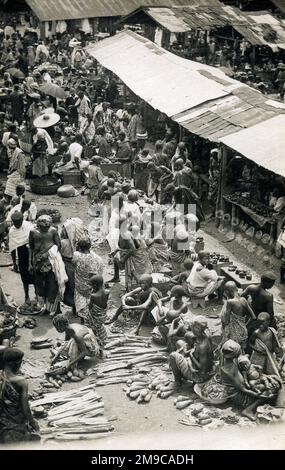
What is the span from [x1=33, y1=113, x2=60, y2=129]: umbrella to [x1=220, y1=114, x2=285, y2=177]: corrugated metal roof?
18.3ft

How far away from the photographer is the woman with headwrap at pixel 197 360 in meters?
10.1

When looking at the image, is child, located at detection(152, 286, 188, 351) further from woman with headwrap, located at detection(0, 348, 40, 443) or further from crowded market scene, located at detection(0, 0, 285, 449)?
woman with headwrap, located at detection(0, 348, 40, 443)

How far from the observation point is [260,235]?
51.9 ft

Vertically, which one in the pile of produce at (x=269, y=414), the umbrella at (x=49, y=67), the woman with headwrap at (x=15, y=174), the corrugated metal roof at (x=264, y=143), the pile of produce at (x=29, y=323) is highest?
the corrugated metal roof at (x=264, y=143)

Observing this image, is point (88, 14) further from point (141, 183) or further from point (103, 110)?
point (141, 183)

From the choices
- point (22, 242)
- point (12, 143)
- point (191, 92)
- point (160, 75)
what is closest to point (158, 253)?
point (22, 242)

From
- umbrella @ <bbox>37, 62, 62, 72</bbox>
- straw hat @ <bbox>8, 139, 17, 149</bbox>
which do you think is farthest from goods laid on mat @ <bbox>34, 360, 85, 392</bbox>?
umbrella @ <bbox>37, 62, 62, 72</bbox>

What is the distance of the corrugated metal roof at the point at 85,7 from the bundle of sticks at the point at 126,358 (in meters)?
24.9

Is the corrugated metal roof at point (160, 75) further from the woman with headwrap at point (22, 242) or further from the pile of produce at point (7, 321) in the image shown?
the pile of produce at point (7, 321)

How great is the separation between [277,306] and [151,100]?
9330 millimetres

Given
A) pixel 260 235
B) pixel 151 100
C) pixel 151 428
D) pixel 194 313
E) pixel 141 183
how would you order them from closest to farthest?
1. pixel 151 428
2. pixel 194 313
3. pixel 260 235
4. pixel 141 183
5. pixel 151 100

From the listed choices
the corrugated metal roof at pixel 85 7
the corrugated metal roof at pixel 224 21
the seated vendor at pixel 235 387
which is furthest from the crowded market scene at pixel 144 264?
the corrugated metal roof at pixel 85 7

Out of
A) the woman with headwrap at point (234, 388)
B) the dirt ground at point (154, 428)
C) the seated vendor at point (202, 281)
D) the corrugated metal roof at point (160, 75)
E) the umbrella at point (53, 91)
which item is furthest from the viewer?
the umbrella at point (53, 91)

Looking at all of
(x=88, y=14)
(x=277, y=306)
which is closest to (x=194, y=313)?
(x=277, y=306)
